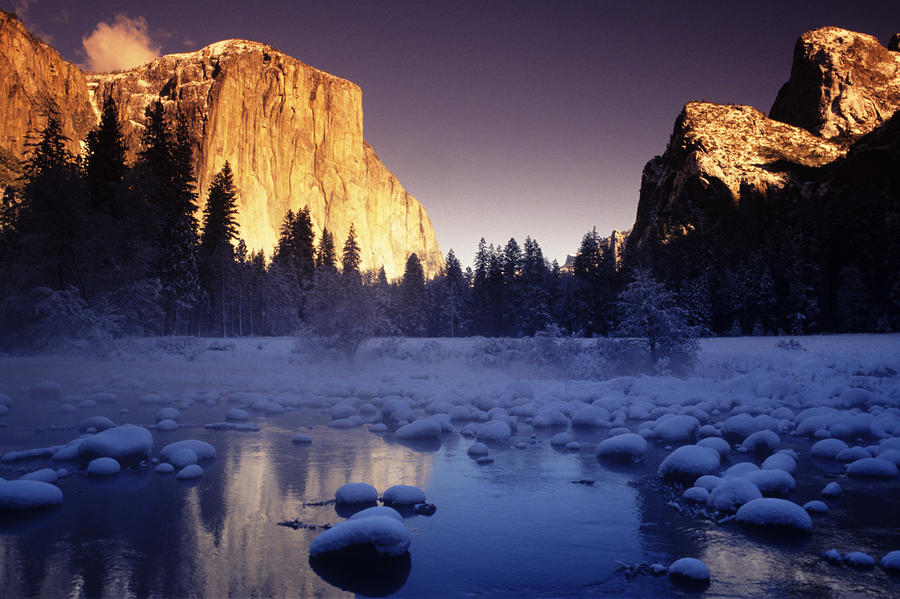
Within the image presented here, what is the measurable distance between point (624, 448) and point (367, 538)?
15.7 ft

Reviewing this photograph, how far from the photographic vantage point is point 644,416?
1088 cm

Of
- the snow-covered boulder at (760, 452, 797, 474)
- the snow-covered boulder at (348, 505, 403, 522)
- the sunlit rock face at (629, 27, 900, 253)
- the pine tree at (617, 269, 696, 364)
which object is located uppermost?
the sunlit rock face at (629, 27, 900, 253)

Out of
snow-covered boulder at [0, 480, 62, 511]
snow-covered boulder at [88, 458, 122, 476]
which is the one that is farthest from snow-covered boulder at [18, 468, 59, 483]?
snow-covered boulder at [0, 480, 62, 511]

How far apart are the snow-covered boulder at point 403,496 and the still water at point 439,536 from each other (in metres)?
0.30

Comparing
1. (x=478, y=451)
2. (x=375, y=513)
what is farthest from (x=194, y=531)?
(x=478, y=451)

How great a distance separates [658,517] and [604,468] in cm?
204

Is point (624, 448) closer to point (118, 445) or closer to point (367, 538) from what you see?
point (367, 538)

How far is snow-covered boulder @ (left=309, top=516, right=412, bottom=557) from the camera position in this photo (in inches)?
154

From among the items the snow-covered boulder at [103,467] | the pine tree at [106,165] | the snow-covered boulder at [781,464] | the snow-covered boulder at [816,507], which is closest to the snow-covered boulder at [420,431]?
the snow-covered boulder at [103,467]

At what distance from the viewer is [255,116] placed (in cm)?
12975

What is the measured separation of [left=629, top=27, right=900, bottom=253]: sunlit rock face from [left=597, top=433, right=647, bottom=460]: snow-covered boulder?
2494 inches

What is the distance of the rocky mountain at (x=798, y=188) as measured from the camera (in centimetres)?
3281

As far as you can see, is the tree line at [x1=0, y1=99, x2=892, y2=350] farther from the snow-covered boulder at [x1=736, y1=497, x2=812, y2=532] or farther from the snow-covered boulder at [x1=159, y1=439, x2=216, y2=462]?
the snow-covered boulder at [x1=736, y1=497, x2=812, y2=532]

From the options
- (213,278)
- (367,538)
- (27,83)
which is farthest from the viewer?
(27,83)
